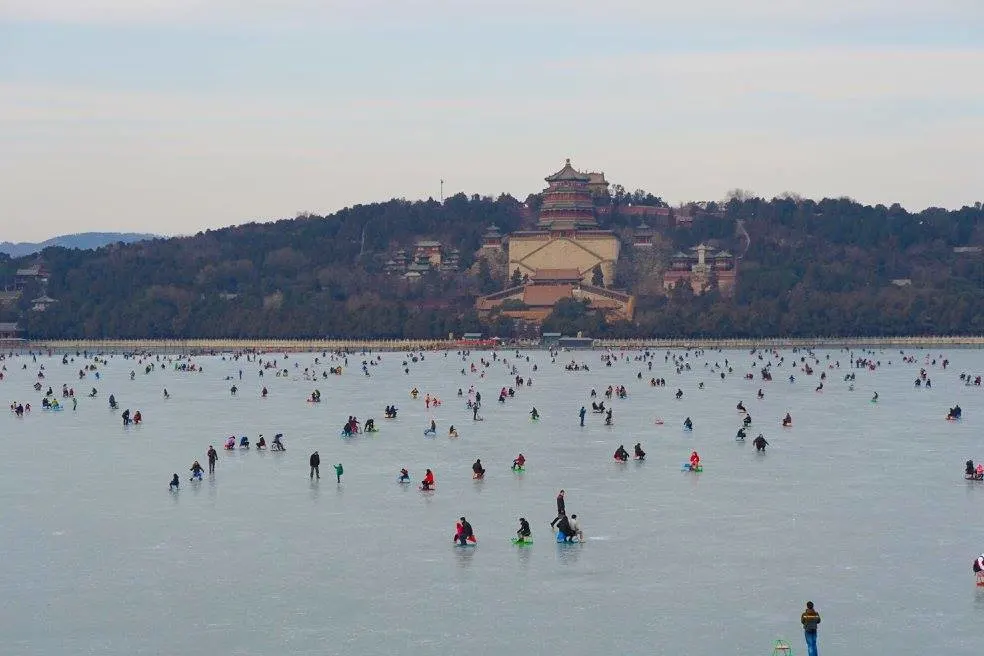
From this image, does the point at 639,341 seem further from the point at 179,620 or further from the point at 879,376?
the point at 179,620

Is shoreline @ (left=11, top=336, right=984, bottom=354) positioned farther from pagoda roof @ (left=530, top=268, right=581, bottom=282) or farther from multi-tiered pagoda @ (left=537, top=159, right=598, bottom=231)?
multi-tiered pagoda @ (left=537, top=159, right=598, bottom=231)

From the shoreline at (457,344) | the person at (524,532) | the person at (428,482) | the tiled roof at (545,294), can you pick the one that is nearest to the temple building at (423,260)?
the tiled roof at (545,294)

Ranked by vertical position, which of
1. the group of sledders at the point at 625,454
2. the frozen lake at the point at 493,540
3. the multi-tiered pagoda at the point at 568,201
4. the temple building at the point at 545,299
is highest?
the multi-tiered pagoda at the point at 568,201

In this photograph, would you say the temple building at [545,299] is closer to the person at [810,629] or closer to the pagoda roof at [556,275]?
the pagoda roof at [556,275]

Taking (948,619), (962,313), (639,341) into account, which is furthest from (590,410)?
(962,313)

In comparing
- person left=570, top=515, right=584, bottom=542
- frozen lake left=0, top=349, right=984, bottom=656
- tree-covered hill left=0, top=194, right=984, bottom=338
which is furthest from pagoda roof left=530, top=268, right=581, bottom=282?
person left=570, top=515, right=584, bottom=542
